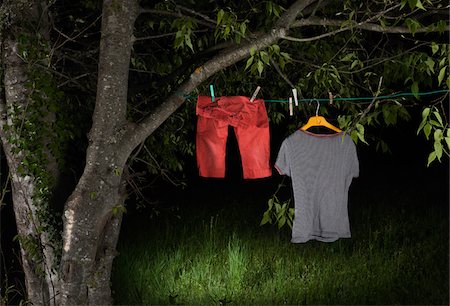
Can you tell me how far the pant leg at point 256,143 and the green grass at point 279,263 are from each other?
1.35m

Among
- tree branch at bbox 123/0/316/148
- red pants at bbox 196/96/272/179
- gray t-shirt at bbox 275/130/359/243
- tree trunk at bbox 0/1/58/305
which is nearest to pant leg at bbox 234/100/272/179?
red pants at bbox 196/96/272/179

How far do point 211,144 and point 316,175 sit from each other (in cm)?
70

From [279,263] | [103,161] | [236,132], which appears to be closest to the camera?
[103,161]

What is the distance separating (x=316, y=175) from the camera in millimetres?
5082

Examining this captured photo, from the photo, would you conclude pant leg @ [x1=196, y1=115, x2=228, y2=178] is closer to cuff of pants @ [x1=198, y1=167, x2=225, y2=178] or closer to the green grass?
cuff of pants @ [x1=198, y1=167, x2=225, y2=178]

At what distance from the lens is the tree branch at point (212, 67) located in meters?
4.88

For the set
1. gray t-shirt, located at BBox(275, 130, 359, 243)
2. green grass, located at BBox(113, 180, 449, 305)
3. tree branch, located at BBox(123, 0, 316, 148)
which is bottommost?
green grass, located at BBox(113, 180, 449, 305)

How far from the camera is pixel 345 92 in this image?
19.1 ft

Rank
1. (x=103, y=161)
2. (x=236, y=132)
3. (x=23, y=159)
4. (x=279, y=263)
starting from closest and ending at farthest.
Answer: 1. (x=103, y=161)
2. (x=236, y=132)
3. (x=23, y=159)
4. (x=279, y=263)

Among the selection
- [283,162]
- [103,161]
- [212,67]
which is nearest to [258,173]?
[283,162]

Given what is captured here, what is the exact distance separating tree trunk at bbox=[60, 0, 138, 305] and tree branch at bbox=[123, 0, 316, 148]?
0.09 m

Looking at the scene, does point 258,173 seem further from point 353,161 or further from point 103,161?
point 103,161

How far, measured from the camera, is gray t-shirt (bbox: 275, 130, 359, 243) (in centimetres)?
507

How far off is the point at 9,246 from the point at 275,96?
3.83 meters
